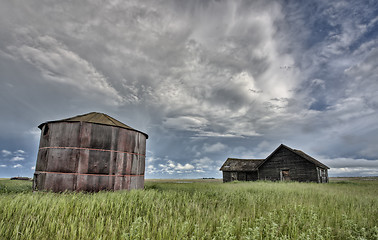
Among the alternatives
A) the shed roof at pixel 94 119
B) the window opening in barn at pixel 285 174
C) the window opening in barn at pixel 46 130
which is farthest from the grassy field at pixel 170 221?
the window opening in barn at pixel 285 174

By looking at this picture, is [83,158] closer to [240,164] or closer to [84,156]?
[84,156]

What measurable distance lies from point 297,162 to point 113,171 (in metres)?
25.2

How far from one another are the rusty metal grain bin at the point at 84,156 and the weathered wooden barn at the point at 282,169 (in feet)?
76.3

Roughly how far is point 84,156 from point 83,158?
13 cm

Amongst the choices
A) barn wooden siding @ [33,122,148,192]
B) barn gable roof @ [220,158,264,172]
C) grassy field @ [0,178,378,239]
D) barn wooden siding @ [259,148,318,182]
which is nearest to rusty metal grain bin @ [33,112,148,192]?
barn wooden siding @ [33,122,148,192]

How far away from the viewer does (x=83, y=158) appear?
39.5 ft

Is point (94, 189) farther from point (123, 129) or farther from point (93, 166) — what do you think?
point (123, 129)

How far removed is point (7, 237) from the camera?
3938 mm

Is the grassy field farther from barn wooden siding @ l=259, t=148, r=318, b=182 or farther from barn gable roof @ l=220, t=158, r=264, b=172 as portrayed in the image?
barn gable roof @ l=220, t=158, r=264, b=172

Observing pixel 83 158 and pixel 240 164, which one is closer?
pixel 83 158

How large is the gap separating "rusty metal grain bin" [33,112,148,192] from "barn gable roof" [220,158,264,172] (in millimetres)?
24063

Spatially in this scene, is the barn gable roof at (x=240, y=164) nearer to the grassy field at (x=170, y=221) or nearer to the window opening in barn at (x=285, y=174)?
the window opening in barn at (x=285, y=174)

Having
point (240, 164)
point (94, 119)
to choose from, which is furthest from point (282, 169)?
point (94, 119)

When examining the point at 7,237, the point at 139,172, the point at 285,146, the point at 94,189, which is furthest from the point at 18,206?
the point at 285,146
